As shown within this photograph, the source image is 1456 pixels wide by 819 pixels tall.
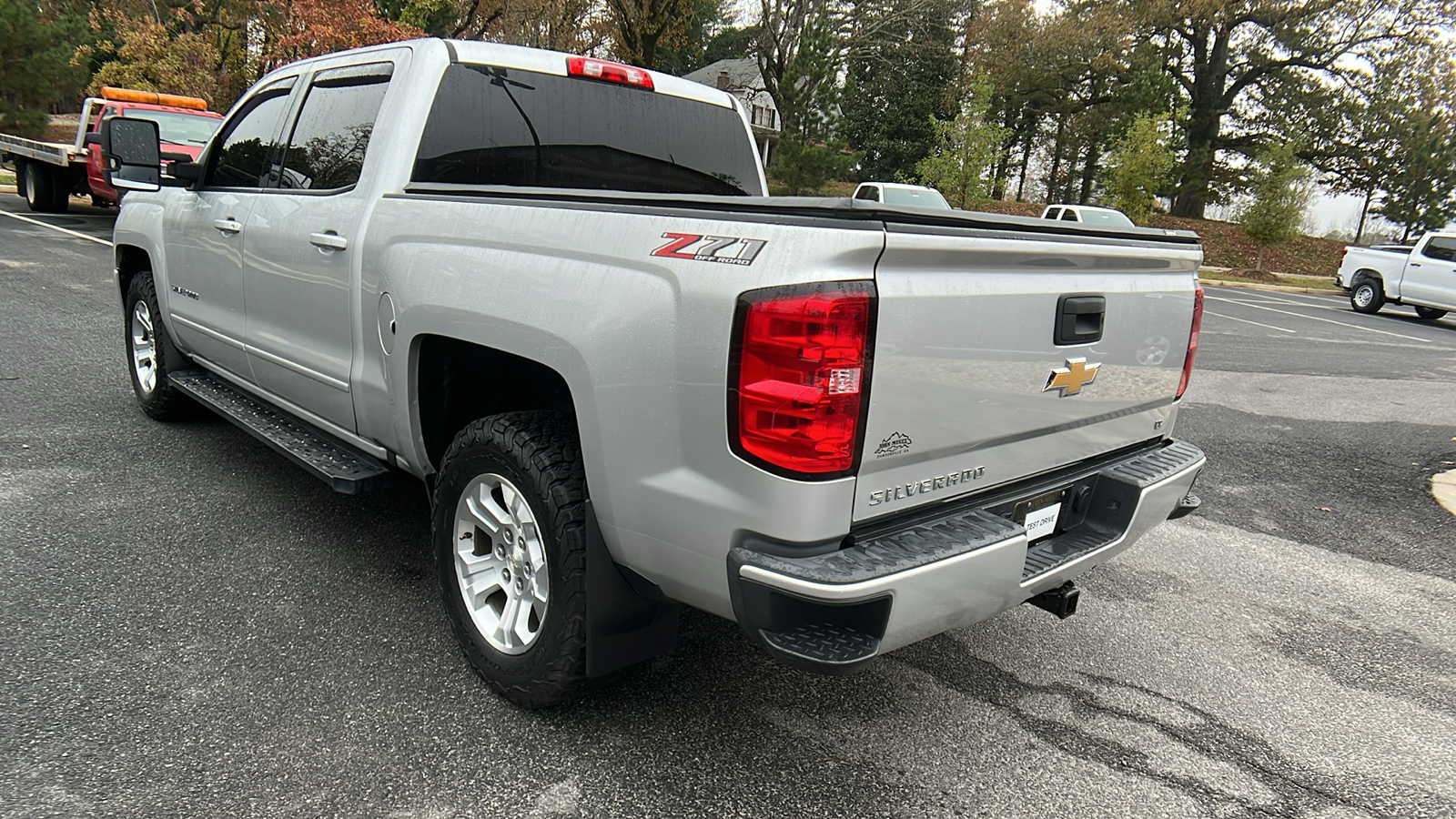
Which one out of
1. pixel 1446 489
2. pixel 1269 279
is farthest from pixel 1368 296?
pixel 1446 489

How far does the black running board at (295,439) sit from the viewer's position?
11.0 feet

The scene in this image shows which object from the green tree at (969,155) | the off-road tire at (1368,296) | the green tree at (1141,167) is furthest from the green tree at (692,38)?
the off-road tire at (1368,296)

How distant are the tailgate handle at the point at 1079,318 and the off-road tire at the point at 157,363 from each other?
15.2 feet

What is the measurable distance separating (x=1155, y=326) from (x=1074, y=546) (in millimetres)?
762

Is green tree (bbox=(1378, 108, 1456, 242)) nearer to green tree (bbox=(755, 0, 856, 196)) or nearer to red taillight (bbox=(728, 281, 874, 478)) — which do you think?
green tree (bbox=(755, 0, 856, 196))

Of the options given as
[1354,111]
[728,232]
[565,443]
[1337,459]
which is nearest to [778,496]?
[728,232]

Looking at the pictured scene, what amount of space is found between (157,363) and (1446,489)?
799 cm

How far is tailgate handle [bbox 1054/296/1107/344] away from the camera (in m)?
2.47

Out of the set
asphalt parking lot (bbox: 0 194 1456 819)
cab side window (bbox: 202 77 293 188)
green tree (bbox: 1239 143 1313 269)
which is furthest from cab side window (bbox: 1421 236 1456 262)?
cab side window (bbox: 202 77 293 188)

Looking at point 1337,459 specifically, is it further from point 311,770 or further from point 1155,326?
point 311,770

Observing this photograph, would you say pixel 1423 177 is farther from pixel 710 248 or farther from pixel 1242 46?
pixel 710 248

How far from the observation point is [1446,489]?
19.3ft

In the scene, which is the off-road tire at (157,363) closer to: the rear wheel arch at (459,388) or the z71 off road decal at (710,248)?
the rear wheel arch at (459,388)

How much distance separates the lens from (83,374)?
6266 mm
